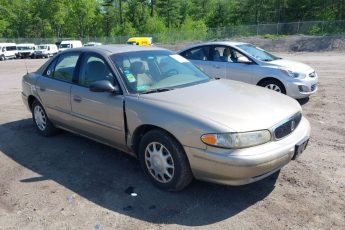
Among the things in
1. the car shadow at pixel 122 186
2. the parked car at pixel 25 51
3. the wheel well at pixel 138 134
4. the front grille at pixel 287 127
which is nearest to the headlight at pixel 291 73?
the front grille at pixel 287 127

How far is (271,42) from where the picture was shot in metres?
39.5

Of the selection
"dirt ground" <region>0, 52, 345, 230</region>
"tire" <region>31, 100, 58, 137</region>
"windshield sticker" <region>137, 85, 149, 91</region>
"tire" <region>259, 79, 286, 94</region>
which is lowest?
"dirt ground" <region>0, 52, 345, 230</region>

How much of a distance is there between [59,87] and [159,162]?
2301 mm

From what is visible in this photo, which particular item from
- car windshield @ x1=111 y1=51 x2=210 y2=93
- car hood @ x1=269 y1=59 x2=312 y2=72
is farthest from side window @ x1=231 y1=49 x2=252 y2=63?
car windshield @ x1=111 y1=51 x2=210 y2=93

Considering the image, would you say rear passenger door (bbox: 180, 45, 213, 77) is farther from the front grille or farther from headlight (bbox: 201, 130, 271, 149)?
headlight (bbox: 201, 130, 271, 149)

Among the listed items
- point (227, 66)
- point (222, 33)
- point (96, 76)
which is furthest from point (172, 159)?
point (222, 33)

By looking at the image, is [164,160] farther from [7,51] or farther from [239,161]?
[7,51]

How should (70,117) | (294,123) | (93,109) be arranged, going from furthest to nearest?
(70,117), (93,109), (294,123)

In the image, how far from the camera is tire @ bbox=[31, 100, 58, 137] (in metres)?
6.16

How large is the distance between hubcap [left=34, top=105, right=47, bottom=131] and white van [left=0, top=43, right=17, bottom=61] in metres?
37.5

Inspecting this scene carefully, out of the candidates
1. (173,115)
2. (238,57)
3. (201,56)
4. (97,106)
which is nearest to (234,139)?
(173,115)

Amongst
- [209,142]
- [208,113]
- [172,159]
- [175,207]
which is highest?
[208,113]

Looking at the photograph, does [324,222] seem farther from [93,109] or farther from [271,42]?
[271,42]

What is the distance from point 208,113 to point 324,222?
5.00 ft
